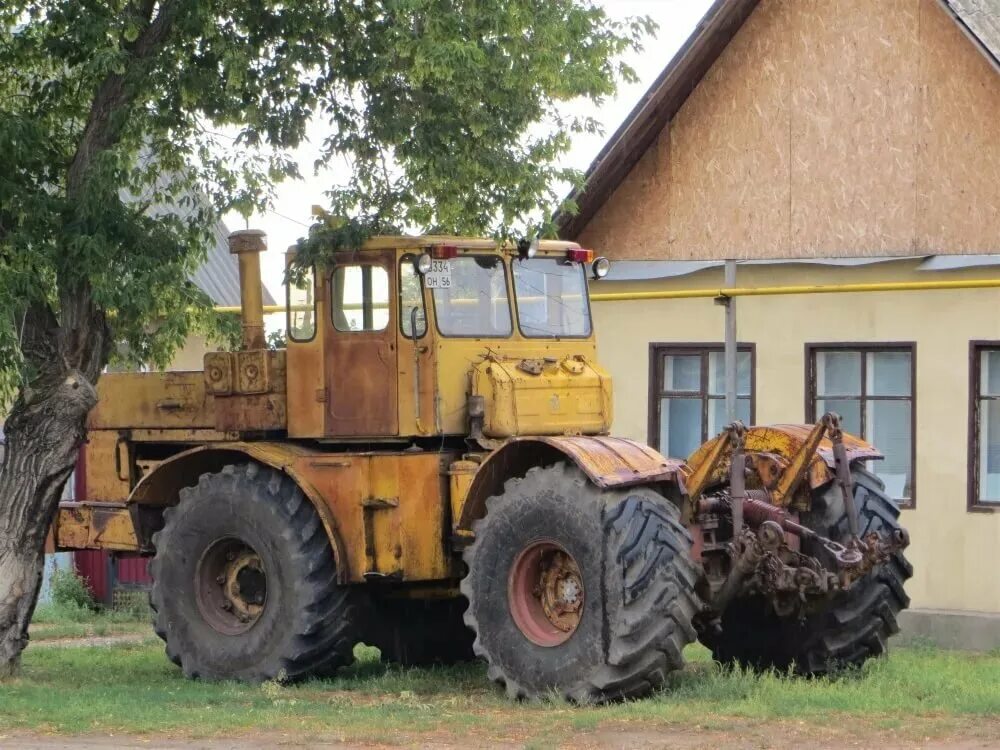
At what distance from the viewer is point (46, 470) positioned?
13.1 m

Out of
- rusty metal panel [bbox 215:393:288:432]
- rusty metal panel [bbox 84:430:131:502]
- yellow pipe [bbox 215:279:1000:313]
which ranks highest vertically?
yellow pipe [bbox 215:279:1000:313]

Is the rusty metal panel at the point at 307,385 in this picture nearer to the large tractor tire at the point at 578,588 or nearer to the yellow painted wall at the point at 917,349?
A: the large tractor tire at the point at 578,588

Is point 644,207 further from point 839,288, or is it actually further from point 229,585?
point 229,585

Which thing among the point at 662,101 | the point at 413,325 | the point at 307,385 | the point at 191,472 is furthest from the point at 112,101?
the point at 662,101

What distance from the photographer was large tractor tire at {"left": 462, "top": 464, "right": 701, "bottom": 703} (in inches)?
413

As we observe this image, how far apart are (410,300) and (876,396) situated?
19.4 ft

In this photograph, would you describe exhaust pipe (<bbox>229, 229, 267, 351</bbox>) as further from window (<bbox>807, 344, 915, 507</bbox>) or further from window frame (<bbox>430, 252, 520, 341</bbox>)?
window (<bbox>807, 344, 915, 507</bbox>)

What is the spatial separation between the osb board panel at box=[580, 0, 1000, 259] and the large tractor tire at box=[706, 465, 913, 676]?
15.4 ft

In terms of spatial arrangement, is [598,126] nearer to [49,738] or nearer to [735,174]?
[735,174]

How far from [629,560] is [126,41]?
18.0 ft

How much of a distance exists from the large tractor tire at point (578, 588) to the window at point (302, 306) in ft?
6.98

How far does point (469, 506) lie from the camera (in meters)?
11.6

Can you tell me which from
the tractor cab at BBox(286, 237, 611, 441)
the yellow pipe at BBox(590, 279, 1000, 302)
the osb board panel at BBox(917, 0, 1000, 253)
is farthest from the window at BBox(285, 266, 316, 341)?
the osb board panel at BBox(917, 0, 1000, 253)

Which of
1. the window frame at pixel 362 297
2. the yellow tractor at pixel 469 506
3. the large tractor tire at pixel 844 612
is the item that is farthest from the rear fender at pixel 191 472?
the large tractor tire at pixel 844 612
